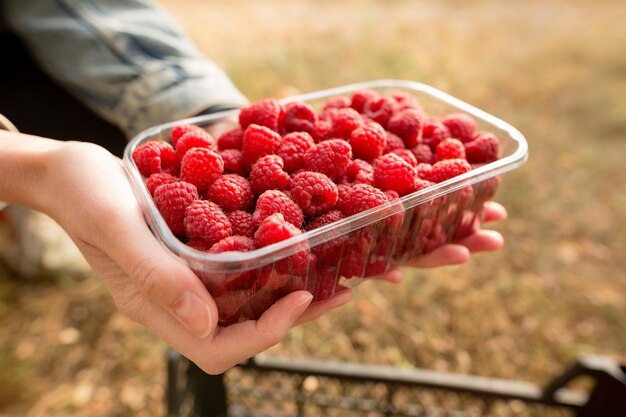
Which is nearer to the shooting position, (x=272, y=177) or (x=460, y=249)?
(x=272, y=177)

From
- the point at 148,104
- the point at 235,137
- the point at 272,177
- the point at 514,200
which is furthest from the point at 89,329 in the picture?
the point at 514,200

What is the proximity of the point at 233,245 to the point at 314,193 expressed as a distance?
0.52 ft

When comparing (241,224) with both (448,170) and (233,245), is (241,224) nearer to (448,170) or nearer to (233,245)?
(233,245)

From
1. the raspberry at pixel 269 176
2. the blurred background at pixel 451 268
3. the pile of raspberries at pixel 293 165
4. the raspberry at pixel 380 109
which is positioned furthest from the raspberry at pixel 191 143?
the blurred background at pixel 451 268

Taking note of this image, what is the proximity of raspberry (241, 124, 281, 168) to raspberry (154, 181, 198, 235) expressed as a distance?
0.15 meters

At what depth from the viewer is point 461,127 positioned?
3.59ft

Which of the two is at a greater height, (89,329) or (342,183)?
(342,183)

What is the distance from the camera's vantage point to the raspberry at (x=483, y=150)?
41.3 inches

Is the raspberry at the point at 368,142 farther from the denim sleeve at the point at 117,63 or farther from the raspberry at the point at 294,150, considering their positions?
the denim sleeve at the point at 117,63

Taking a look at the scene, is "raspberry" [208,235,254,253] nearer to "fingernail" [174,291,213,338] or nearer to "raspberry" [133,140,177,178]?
"fingernail" [174,291,213,338]

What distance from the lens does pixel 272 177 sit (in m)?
0.87

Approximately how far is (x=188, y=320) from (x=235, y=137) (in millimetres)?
412

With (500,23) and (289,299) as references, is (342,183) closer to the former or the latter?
(289,299)

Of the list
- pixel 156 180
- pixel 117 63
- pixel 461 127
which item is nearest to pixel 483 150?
pixel 461 127
